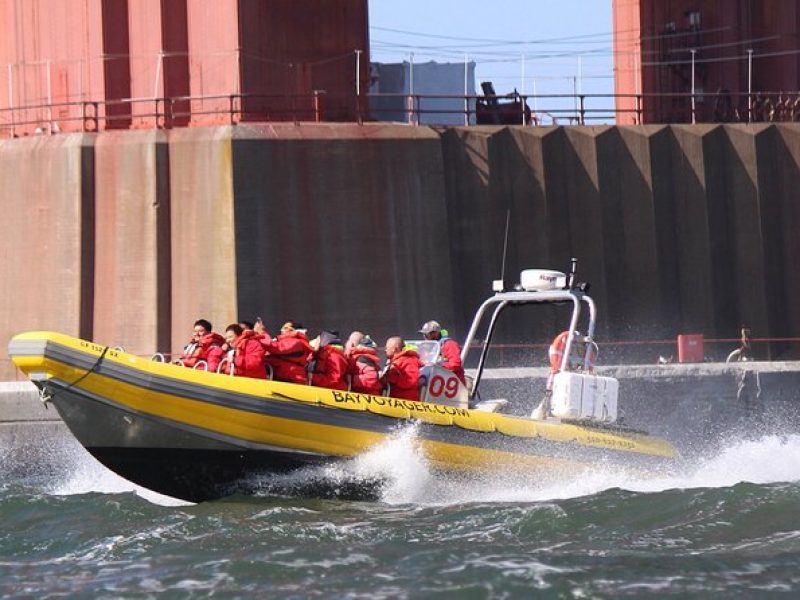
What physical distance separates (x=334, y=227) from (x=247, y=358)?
9.67m

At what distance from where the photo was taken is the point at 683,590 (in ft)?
34.4

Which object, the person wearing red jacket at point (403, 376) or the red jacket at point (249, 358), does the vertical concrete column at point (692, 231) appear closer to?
the person wearing red jacket at point (403, 376)

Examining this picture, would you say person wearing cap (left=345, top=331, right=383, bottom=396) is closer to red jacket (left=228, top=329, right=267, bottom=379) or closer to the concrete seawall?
red jacket (left=228, top=329, right=267, bottom=379)

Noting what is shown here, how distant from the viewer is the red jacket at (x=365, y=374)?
14219 millimetres

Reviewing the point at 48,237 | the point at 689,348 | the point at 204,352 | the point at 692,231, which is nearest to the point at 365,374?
the point at 204,352

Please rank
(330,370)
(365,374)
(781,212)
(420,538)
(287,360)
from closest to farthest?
(420,538) < (287,360) < (330,370) < (365,374) < (781,212)

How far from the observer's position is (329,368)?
553 inches

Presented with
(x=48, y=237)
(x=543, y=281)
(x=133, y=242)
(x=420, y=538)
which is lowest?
(x=420, y=538)

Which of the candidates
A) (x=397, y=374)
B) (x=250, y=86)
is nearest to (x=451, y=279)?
(x=250, y=86)

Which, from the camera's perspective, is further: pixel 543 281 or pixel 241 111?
pixel 241 111

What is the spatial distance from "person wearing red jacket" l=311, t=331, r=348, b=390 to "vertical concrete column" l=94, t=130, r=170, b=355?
924cm

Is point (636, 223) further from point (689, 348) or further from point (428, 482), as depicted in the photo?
→ point (428, 482)

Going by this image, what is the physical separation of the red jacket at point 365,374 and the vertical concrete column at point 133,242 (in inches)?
361

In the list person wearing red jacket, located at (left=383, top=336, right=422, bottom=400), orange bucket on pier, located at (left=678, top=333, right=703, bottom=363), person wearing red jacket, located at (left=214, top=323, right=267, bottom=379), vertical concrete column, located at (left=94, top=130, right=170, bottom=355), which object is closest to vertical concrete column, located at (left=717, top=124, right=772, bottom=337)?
orange bucket on pier, located at (left=678, top=333, right=703, bottom=363)
